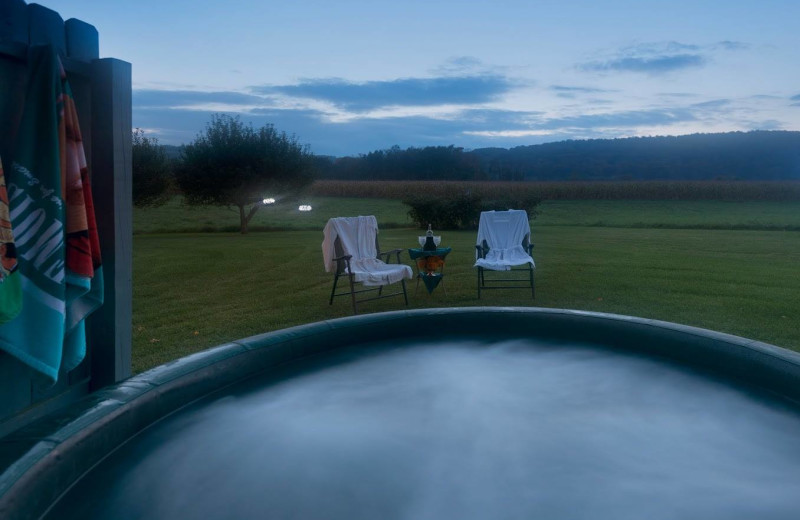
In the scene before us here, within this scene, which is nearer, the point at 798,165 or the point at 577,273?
the point at 577,273

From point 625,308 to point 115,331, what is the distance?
4641mm

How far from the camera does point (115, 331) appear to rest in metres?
2.28

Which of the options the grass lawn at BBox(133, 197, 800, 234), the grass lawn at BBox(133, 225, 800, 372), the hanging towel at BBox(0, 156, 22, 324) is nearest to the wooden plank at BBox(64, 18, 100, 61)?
the hanging towel at BBox(0, 156, 22, 324)

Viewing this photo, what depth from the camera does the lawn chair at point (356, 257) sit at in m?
5.27

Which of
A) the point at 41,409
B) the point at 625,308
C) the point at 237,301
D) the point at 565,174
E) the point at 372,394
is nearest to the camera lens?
the point at 41,409

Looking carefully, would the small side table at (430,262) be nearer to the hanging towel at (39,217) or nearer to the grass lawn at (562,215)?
the hanging towel at (39,217)

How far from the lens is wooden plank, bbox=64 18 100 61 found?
83.1 inches

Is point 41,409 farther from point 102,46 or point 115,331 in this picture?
point 102,46

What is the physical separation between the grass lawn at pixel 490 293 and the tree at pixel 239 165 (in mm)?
5854

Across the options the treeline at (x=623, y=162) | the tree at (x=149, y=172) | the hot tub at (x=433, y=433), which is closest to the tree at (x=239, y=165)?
the tree at (x=149, y=172)

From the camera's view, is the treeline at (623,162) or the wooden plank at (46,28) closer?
the wooden plank at (46,28)

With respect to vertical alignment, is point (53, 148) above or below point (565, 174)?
below

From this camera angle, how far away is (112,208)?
2203 mm

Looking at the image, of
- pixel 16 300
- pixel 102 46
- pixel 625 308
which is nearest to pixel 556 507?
pixel 16 300
